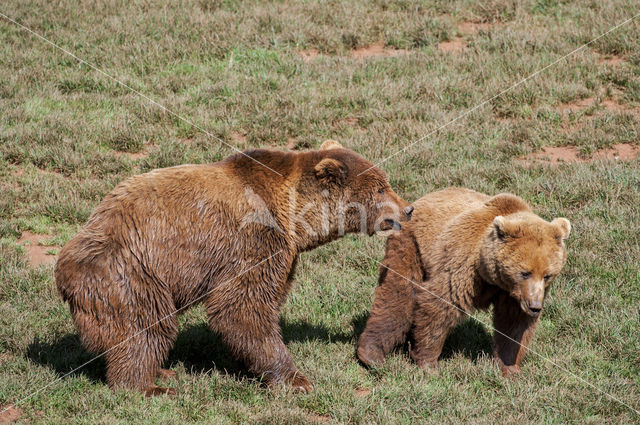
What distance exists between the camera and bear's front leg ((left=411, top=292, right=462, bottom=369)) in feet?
22.3

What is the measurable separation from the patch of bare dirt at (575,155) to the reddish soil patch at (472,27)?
3.54 meters

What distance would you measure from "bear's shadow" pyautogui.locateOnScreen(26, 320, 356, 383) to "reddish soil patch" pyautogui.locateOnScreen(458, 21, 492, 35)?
7814 mm

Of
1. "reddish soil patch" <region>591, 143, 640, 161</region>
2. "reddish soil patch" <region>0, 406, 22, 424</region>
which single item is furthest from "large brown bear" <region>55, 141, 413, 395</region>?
"reddish soil patch" <region>591, 143, 640, 161</region>

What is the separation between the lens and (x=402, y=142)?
11039 mm

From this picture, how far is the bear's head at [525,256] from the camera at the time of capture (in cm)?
629

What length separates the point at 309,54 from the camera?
44.1 feet

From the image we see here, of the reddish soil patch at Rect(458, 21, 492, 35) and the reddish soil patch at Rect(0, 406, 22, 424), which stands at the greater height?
the reddish soil patch at Rect(458, 21, 492, 35)

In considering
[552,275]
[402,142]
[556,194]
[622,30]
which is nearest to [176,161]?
[402,142]

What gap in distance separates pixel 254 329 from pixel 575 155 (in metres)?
6.26

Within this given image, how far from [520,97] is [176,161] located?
531 centimetres

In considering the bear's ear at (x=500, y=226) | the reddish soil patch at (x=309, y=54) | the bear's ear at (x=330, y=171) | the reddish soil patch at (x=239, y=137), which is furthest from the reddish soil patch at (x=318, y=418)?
the reddish soil patch at (x=309, y=54)

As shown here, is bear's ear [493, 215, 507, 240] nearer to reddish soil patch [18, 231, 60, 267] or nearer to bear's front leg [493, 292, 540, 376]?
bear's front leg [493, 292, 540, 376]

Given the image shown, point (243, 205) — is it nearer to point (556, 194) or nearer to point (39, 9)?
point (556, 194)

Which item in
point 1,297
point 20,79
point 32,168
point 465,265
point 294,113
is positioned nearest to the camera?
point 465,265
